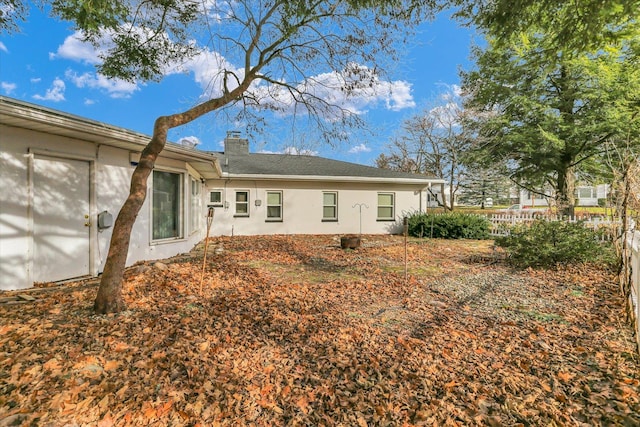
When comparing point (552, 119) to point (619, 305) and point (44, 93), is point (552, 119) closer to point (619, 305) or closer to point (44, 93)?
point (619, 305)

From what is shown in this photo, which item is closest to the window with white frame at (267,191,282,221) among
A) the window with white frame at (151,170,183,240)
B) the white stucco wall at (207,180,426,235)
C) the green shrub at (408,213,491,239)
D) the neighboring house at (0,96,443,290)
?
the white stucco wall at (207,180,426,235)

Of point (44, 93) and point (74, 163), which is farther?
point (44, 93)

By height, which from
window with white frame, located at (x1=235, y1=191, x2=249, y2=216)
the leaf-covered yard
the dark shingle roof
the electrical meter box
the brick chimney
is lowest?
the leaf-covered yard

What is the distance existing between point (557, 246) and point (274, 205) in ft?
33.3

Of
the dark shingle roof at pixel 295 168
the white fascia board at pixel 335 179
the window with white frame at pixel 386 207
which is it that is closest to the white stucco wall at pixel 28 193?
the white fascia board at pixel 335 179

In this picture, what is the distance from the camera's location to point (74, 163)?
5.41 meters

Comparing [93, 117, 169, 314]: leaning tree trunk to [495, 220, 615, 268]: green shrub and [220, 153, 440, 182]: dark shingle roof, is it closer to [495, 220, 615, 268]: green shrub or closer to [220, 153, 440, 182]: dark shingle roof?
[495, 220, 615, 268]: green shrub

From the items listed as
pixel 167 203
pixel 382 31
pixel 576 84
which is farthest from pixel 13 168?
pixel 576 84

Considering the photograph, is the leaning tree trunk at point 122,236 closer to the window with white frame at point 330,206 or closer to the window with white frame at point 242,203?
the window with white frame at point 242,203

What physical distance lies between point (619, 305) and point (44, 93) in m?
12.8

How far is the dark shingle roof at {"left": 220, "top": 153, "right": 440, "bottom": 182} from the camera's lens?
43.3 feet

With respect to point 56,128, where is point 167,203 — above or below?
below

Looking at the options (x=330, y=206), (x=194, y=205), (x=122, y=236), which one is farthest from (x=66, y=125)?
(x=330, y=206)

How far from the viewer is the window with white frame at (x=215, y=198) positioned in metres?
13.1
